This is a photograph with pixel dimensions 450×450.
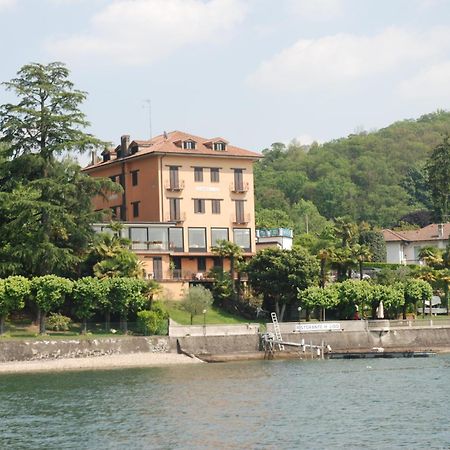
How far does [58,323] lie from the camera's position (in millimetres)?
84250

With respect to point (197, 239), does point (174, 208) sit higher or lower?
higher

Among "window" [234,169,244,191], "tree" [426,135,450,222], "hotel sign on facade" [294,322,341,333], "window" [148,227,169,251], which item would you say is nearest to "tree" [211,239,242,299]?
"window" [148,227,169,251]

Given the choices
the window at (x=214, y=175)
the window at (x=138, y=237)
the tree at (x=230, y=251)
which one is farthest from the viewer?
the window at (x=214, y=175)

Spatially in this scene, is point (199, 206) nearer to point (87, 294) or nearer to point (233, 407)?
point (87, 294)

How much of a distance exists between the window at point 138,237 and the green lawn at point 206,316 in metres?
6.03

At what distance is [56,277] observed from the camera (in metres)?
81.7

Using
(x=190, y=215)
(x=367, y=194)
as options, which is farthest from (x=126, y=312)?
(x=367, y=194)

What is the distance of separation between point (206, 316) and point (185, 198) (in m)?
13.0

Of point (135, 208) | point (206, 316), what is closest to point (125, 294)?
point (206, 316)

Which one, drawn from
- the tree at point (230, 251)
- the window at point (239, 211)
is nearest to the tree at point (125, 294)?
the tree at point (230, 251)

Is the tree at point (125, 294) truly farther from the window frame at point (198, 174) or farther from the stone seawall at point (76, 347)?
the window frame at point (198, 174)

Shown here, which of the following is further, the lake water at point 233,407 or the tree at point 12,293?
the tree at point 12,293

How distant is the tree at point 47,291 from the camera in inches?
3164

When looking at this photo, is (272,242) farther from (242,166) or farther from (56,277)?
(56,277)
